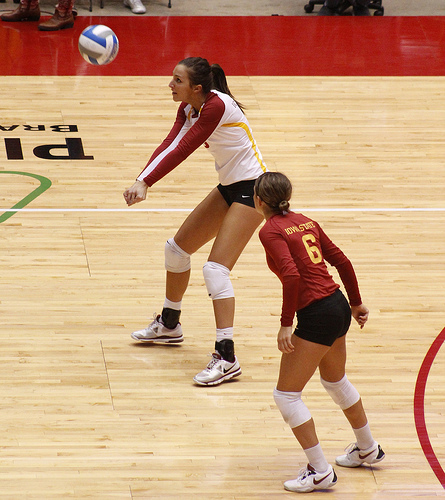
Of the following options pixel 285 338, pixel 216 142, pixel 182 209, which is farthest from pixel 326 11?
pixel 285 338

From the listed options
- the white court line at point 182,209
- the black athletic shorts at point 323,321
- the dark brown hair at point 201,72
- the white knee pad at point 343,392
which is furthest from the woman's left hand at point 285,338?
the white court line at point 182,209

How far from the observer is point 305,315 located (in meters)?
3.77

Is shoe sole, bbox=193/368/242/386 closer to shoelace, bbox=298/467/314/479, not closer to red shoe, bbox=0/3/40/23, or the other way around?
shoelace, bbox=298/467/314/479

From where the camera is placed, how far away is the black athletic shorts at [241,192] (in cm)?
487

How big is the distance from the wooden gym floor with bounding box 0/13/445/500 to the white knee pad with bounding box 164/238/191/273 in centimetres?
53

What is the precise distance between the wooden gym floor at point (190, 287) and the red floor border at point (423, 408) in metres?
0.01

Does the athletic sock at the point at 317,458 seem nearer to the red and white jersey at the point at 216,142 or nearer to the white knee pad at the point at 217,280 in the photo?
the white knee pad at the point at 217,280

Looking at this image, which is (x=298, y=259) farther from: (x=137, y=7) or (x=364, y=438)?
(x=137, y=7)

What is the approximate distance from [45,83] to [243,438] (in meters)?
6.12

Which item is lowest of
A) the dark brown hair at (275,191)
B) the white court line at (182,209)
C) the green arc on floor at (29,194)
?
the white court line at (182,209)

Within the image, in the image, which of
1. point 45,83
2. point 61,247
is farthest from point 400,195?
point 45,83

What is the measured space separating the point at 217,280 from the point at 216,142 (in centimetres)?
81

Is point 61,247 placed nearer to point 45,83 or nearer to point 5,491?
point 5,491

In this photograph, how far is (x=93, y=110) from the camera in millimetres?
8742
